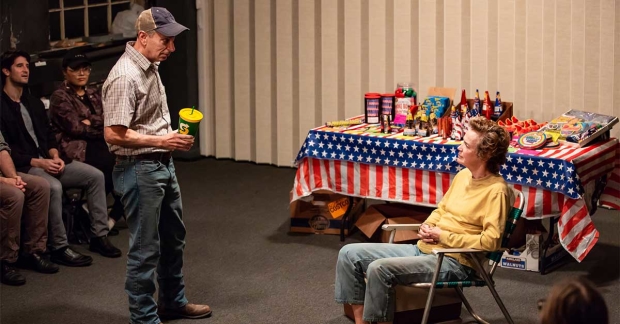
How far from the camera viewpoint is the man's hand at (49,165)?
5.86 m

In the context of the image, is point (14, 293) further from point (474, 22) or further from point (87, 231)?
point (474, 22)

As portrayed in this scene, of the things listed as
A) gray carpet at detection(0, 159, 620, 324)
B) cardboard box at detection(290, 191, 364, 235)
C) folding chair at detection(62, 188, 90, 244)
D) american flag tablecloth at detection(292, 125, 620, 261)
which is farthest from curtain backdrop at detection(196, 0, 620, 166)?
folding chair at detection(62, 188, 90, 244)

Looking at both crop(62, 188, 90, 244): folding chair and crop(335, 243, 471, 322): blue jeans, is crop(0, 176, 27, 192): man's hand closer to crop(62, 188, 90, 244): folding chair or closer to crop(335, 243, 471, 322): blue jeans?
crop(62, 188, 90, 244): folding chair

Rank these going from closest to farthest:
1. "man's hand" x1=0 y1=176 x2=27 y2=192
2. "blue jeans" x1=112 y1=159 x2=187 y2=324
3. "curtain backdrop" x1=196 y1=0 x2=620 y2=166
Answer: "blue jeans" x1=112 y1=159 x2=187 y2=324, "man's hand" x1=0 y1=176 x2=27 y2=192, "curtain backdrop" x1=196 y1=0 x2=620 y2=166

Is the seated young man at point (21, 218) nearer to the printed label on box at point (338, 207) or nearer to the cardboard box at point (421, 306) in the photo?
the printed label on box at point (338, 207)

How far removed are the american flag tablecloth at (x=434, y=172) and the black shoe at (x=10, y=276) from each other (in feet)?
5.87

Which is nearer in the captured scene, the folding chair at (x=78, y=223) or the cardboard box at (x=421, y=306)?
the cardboard box at (x=421, y=306)

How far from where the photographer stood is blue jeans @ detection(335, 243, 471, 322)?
4.20 metres

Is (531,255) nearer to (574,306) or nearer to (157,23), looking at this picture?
(157,23)

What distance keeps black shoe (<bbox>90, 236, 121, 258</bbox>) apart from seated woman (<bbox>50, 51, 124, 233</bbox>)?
0.53ft

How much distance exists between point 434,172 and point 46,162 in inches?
96.1

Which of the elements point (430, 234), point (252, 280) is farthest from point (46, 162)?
point (430, 234)

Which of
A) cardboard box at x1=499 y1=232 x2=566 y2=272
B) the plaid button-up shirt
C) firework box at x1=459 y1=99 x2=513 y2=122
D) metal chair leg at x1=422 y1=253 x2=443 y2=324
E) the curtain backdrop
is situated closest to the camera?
metal chair leg at x1=422 y1=253 x2=443 y2=324

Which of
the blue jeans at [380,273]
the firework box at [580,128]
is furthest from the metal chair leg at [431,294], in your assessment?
the firework box at [580,128]
